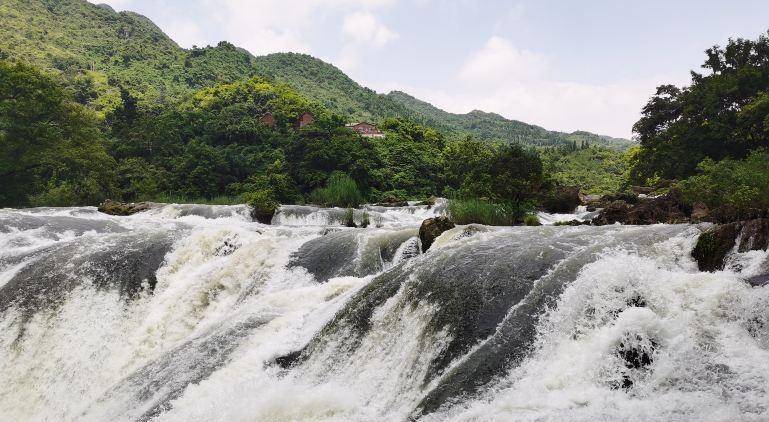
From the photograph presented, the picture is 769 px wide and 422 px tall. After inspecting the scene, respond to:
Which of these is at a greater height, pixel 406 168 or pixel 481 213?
pixel 406 168

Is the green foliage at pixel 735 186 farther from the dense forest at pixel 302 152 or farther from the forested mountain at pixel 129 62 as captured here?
the forested mountain at pixel 129 62

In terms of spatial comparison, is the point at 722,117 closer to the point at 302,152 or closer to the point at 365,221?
the point at 365,221

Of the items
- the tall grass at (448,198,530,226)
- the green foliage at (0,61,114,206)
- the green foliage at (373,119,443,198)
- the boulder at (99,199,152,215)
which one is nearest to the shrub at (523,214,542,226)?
the tall grass at (448,198,530,226)

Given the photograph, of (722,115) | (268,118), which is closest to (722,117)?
(722,115)

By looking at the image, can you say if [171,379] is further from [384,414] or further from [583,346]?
[583,346]

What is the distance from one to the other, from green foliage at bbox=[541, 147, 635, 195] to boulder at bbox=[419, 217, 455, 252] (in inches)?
1804

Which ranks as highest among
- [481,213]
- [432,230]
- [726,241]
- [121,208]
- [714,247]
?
[726,241]

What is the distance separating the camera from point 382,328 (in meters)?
7.97

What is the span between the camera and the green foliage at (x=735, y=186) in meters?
9.45

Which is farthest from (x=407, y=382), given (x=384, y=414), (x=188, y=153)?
(x=188, y=153)

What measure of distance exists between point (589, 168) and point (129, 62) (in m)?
79.4

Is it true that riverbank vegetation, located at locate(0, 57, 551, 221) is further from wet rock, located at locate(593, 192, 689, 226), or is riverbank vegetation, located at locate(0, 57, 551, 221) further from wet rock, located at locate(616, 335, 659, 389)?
wet rock, located at locate(616, 335, 659, 389)

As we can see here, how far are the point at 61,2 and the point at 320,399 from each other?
476 ft

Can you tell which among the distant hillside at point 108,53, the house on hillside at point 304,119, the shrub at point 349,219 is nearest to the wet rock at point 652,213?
the shrub at point 349,219
